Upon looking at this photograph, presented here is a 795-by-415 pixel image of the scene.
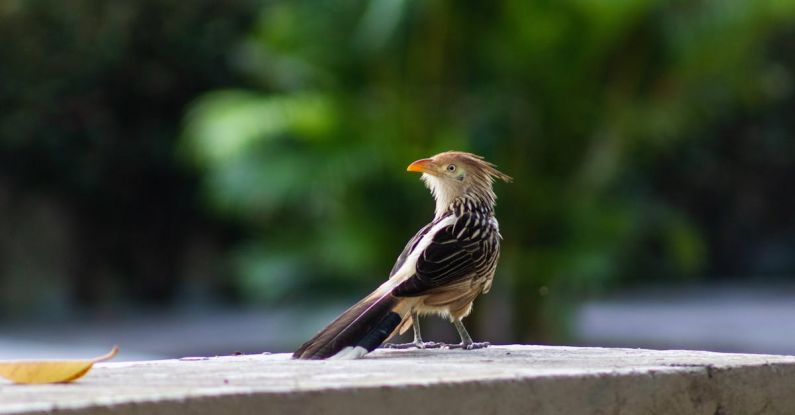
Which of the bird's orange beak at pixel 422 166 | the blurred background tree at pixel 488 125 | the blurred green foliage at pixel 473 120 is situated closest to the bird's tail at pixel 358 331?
the bird's orange beak at pixel 422 166

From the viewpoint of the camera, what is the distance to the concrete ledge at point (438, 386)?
8.43 ft

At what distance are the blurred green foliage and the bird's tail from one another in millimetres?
6481

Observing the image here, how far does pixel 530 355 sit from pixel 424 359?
0.34 meters

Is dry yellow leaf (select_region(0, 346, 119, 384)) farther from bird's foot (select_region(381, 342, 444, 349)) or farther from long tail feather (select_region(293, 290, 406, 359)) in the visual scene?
bird's foot (select_region(381, 342, 444, 349))

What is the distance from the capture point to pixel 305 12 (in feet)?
36.2

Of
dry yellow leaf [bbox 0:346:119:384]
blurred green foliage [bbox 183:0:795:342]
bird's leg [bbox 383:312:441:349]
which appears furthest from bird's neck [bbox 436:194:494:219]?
blurred green foliage [bbox 183:0:795:342]

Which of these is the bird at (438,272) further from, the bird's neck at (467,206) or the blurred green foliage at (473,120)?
the blurred green foliage at (473,120)

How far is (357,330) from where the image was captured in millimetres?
3457

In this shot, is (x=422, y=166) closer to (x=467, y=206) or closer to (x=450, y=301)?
(x=467, y=206)

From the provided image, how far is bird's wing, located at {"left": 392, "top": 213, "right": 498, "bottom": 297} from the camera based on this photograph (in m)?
3.77

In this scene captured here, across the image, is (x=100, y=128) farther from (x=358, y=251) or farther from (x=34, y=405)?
(x=34, y=405)

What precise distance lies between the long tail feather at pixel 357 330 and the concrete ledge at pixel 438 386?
77 millimetres

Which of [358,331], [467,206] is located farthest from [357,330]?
[467,206]

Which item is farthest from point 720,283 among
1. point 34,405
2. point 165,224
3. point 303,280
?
point 34,405
